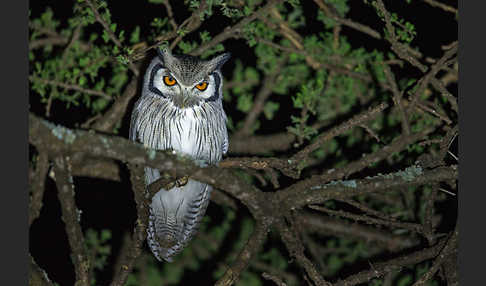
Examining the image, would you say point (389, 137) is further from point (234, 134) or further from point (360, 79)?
point (234, 134)

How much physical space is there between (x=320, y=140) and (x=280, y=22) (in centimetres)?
138

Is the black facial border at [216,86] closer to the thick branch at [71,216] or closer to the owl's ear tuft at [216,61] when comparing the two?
the owl's ear tuft at [216,61]

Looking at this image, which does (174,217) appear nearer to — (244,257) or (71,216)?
(244,257)

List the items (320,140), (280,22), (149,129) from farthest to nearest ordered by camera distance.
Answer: (280,22) → (149,129) → (320,140)

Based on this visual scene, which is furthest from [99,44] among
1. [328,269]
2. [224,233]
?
[328,269]

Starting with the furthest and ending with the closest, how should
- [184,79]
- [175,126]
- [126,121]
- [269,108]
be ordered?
[269,108] → [126,121] → [175,126] → [184,79]

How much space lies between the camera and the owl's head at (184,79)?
225 centimetres

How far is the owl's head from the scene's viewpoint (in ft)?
7.39

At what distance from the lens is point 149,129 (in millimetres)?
2404

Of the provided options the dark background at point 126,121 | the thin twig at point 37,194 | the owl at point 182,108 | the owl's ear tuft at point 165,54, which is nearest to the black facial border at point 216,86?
the owl at point 182,108

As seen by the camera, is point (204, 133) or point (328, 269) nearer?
point (204, 133)

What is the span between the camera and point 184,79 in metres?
2.25

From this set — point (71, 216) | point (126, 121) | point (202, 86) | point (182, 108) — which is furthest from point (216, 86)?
point (71, 216)

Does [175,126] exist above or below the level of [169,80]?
below
